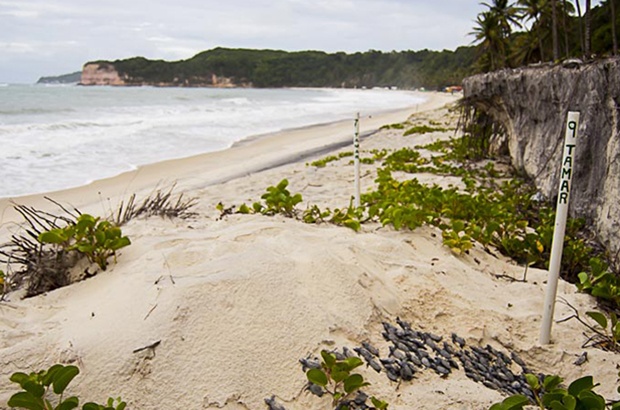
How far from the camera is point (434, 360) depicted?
2.64 metres

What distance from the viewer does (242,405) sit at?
2.22 meters

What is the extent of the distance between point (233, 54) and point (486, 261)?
162m

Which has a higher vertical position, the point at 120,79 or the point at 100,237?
the point at 120,79

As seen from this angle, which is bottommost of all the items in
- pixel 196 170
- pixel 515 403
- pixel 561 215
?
pixel 196 170

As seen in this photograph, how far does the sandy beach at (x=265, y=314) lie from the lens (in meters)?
2.29

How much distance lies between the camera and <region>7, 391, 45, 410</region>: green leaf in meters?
1.94

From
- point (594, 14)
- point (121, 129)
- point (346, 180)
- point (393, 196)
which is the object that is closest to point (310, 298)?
point (393, 196)

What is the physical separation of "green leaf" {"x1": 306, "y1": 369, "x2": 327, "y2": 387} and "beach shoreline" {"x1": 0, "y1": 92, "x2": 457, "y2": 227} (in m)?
3.82

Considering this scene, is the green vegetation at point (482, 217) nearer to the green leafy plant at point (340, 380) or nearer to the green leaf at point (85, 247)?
the green leaf at point (85, 247)

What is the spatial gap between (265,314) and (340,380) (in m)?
0.61

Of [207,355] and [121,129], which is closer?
[207,355]

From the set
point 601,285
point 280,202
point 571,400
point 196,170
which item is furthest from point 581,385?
point 196,170

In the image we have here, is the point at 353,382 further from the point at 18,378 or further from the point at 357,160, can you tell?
the point at 357,160

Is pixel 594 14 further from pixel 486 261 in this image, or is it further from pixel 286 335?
pixel 286 335
